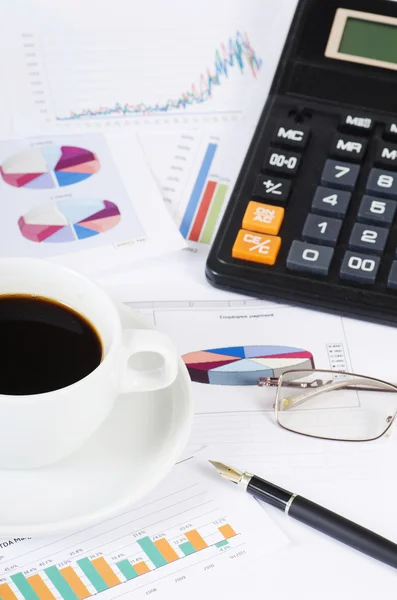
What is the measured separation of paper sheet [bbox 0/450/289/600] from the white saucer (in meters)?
0.04

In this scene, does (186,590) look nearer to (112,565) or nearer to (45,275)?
(112,565)

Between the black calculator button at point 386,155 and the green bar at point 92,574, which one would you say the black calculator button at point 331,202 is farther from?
the green bar at point 92,574

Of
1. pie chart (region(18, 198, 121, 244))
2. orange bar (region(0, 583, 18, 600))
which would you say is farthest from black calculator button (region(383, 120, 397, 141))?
orange bar (region(0, 583, 18, 600))

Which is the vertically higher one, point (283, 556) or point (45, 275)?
point (45, 275)

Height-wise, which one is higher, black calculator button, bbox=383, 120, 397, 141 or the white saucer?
Result: black calculator button, bbox=383, 120, 397, 141

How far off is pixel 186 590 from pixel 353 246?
0.88ft

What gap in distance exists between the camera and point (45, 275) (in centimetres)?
48

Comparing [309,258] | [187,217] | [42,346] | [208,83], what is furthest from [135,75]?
[42,346]

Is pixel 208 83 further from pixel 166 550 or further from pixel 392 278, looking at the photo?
pixel 166 550

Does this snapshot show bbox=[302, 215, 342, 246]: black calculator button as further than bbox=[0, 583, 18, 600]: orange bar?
Yes

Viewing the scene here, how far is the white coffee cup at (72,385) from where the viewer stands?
43cm

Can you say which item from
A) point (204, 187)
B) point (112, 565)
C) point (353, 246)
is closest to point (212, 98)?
point (204, 187)

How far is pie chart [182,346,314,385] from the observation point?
58 cm

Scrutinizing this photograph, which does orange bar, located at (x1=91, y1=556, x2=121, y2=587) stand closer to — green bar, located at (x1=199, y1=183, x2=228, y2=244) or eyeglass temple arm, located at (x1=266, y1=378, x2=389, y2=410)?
eyeglass temple arm, located at (x1=266, y1=378, x2=389, y2=410)
